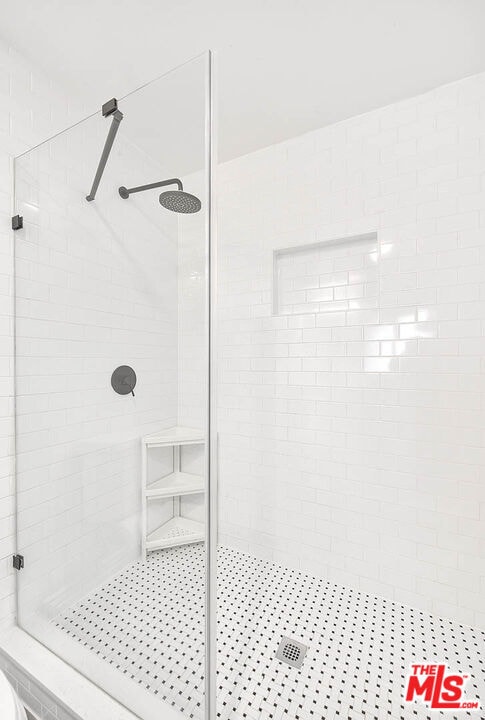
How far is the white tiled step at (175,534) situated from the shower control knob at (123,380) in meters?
0.42

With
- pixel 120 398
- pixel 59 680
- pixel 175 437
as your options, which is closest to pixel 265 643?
pixel 59 680

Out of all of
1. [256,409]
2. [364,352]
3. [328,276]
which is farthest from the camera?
[256,409]

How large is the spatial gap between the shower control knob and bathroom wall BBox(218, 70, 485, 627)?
106 centimetres

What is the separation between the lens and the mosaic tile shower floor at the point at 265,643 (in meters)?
0.97

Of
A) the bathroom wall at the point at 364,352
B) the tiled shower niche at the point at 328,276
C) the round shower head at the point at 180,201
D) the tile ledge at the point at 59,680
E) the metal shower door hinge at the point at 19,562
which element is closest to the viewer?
the round shower head at the point at 180,201

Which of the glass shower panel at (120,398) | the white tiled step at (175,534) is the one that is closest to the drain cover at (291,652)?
the glass shower panel at (120,398)

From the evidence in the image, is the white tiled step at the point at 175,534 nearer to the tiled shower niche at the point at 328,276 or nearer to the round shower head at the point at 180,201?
the round shower head at the point at 180,201

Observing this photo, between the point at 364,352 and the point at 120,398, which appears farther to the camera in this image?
the point at 364,352

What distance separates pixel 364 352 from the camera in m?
1.73

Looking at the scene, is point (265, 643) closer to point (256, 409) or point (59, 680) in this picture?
point (59, 680)

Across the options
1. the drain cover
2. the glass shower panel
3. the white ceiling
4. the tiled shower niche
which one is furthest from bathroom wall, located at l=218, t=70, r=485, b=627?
the glass shower panel

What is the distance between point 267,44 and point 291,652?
2479 mm

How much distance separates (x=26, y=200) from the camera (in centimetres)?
133

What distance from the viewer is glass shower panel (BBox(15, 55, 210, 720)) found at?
937 millimetres
